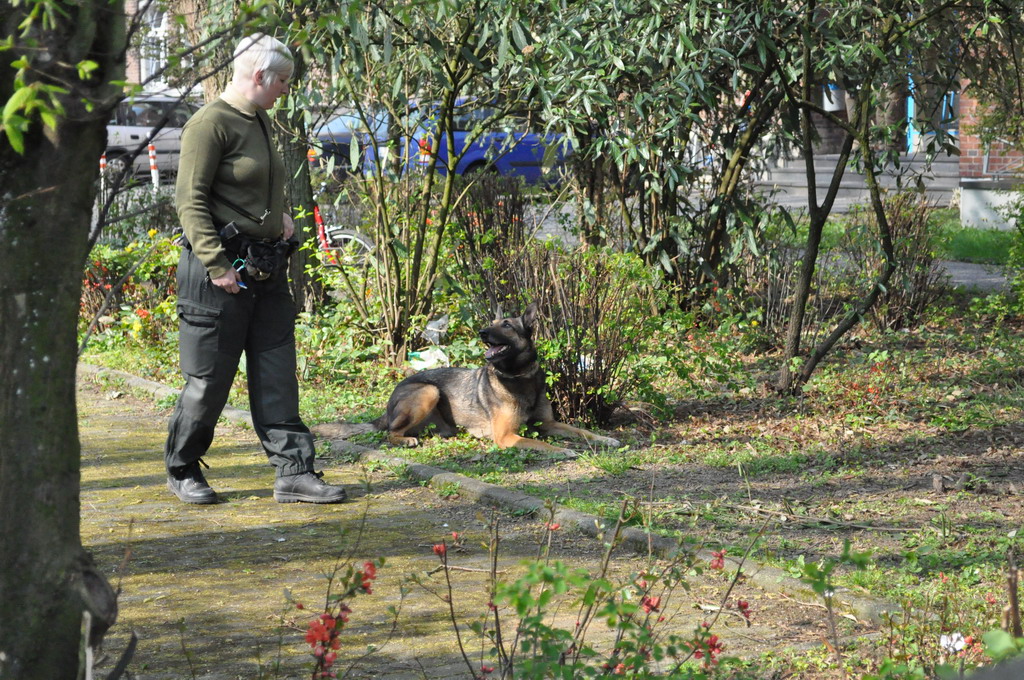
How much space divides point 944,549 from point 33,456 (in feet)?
12.8

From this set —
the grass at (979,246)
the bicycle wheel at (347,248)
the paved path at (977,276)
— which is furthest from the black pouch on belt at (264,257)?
the grass at (979,246)

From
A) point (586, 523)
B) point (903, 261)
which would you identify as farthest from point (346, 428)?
point (903, 261)

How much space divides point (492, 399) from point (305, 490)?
1.79 meters

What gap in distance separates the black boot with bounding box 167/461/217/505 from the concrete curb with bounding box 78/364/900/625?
1.25 m

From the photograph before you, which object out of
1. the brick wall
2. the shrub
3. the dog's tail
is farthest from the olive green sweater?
the brick wall

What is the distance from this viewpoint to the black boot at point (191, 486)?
654 centimetres

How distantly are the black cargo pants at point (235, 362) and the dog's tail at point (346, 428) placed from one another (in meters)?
1.63

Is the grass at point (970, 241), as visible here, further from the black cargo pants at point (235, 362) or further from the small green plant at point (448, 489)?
the black cargo pants at point (235, 362)

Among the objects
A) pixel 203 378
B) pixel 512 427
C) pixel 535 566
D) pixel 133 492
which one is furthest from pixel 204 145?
pixel 535 566

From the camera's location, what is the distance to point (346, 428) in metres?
8.36

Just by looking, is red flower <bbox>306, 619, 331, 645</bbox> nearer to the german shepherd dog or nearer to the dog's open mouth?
the german shepherd dog

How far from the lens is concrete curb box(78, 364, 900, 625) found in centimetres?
455

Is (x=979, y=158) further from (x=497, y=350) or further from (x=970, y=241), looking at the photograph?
(x=497, y=350)

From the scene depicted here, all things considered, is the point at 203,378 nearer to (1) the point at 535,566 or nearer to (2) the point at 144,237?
(1) the point at 535,566
